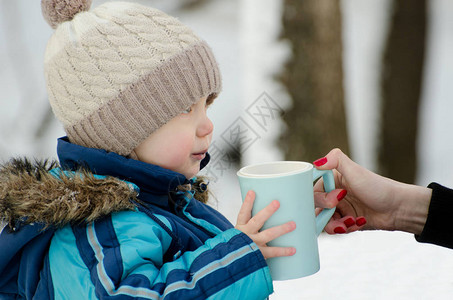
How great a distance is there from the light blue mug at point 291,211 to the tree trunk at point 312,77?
1.98 m

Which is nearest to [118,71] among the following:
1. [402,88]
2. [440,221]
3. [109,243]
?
[109,243]

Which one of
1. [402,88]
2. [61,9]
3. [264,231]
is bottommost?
[402,88]

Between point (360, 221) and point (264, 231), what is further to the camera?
point (360, 221)

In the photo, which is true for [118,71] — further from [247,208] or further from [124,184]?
[247,208]

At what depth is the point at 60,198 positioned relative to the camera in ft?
3.50

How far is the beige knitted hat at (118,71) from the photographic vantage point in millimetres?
1181

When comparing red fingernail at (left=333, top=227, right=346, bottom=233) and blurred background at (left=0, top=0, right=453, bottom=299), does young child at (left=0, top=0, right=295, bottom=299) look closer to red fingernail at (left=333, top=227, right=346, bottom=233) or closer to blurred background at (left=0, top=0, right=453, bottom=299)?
red fingernail at (left=333, top=227, right=346, bottom=233)

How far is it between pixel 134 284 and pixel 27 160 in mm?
431

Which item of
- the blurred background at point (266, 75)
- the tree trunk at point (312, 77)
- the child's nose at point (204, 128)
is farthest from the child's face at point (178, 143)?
the tree trunk at point (312, 77)

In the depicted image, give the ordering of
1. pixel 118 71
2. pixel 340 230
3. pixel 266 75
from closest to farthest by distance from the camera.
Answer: pixel 118 71 → pixel 340 230 → pixel 266 75

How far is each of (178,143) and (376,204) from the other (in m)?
0.65

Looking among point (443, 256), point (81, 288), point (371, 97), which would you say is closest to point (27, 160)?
point (81, 288)

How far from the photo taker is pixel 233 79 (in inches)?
131

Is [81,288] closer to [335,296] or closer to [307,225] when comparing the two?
[307,225]
